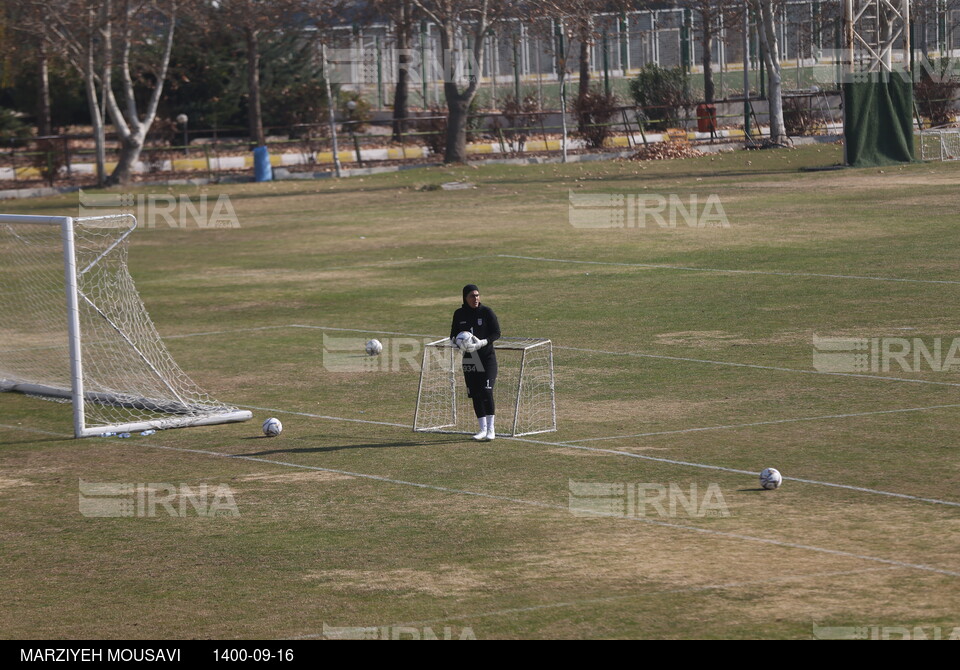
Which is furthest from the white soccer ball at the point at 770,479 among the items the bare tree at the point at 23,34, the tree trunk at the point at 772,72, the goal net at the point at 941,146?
the tree trunk at the point at 772,72

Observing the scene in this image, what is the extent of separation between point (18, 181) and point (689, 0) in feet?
115

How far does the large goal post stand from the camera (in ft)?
51.3

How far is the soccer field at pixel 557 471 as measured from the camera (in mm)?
9258

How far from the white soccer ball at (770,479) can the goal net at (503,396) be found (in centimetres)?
260

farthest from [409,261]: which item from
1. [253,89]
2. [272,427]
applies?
[253,89]

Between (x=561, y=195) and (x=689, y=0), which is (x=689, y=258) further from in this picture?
(x=689, y=0)

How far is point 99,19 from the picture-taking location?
153 ft

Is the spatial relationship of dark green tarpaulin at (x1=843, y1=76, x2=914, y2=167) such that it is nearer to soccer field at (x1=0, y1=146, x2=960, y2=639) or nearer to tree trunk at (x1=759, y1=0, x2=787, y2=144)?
tree trunk at (x1=759, y1=0, x2=787, y2=144)

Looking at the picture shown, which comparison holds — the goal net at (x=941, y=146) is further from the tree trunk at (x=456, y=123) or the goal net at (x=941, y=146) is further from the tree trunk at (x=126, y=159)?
the tree trunk at (x=126, y=159)

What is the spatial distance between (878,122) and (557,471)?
33682 mm

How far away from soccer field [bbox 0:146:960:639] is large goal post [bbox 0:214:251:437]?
428 millimetres

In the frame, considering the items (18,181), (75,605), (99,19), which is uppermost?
(99,19)

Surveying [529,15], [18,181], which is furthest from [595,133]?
[18,181]

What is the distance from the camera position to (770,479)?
1175 centimetres
